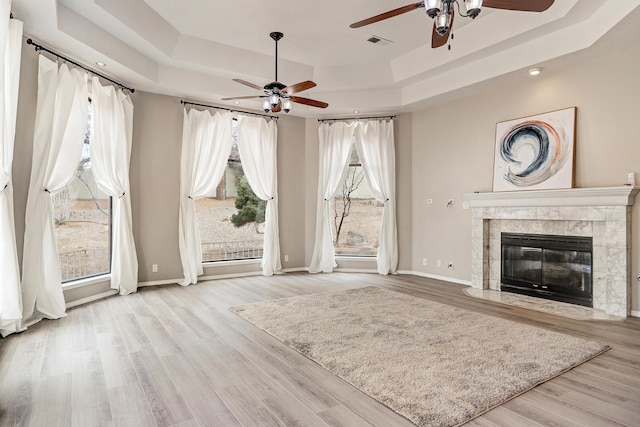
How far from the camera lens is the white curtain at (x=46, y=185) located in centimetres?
402

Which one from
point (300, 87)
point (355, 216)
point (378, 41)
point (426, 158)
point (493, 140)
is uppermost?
point (378, 41)

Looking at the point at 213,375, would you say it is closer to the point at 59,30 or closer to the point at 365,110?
the point at 59,30

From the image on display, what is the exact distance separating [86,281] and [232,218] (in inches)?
103

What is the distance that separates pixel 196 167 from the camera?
6379 mm

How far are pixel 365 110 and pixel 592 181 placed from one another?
3.84 metres

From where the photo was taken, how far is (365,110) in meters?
7.02

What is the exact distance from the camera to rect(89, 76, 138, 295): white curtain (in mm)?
5066

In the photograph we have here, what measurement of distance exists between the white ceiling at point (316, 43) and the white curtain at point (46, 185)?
1.70 ft

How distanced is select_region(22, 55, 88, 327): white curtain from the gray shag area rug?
6.96ft

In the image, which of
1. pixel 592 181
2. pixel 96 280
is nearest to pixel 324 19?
pixel 592 181

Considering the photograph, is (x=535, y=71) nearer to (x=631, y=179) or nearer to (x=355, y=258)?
(x=631, y=179)

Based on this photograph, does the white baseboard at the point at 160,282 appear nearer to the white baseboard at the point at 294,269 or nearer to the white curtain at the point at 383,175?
the white baseboard at the point at 294,269

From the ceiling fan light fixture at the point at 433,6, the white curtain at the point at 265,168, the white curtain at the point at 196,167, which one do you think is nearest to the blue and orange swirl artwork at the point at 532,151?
the ceiling fan light fixture at the point at 433,6

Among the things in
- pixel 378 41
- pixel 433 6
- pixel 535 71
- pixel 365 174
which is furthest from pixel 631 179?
pixel 365 174
